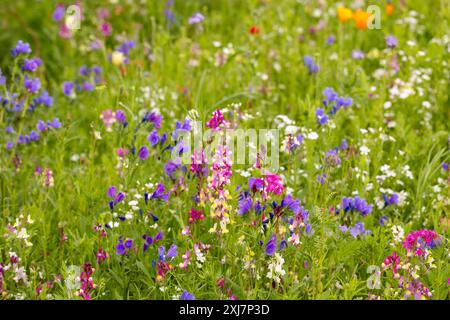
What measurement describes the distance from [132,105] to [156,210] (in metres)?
0.48

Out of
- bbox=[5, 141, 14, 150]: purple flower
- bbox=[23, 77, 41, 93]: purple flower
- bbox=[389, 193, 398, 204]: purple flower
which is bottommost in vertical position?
bbox=[389, 193, 398, 204]: purple flower

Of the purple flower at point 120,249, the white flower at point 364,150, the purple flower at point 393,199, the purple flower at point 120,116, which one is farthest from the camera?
the white flower at point 364,150

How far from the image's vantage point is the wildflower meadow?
8.32 feet

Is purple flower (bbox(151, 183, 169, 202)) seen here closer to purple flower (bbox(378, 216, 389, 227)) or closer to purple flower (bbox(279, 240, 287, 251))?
purple flower (bbox(279, 240, 287, 251))

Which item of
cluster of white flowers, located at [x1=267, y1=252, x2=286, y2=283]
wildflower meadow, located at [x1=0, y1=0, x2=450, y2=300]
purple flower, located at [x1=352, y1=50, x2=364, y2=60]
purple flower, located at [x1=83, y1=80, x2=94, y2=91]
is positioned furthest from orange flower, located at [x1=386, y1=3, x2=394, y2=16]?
cluster of white flowers, located at [x1=267, y1=252, x2=286, y2=283]

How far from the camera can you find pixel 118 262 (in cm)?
272

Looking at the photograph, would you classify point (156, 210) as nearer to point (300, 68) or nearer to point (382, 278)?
point (382, 278)

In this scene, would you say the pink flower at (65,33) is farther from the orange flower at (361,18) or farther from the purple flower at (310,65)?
the orange flower at (361,18)

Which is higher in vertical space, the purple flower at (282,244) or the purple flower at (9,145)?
the purple flower at (9,145)

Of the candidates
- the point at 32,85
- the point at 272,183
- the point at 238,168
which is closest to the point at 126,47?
the point at 32,85

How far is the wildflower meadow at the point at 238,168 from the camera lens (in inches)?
99.8

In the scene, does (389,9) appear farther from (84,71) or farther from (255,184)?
(255,184)

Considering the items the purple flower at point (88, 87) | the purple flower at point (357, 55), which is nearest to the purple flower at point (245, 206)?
the purple flower at point (88, 87)
